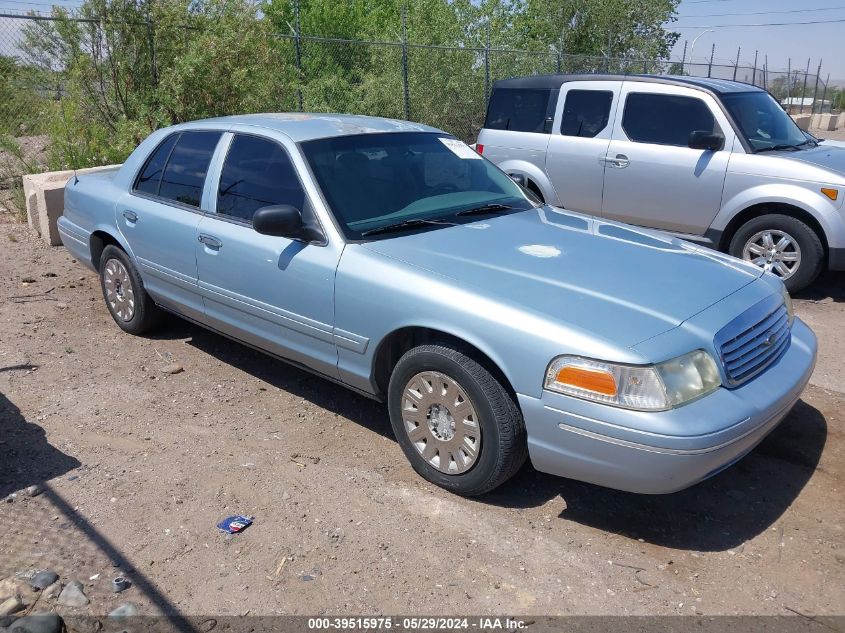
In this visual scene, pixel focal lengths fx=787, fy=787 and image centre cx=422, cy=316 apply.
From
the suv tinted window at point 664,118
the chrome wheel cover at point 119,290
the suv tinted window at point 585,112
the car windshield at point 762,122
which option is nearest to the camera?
the chrome wheel cover at point 119,290

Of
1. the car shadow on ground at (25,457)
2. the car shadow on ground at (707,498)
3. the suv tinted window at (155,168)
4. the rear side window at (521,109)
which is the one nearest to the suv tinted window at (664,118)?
the rear side window at (521,109)

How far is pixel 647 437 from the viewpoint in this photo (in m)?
3.08

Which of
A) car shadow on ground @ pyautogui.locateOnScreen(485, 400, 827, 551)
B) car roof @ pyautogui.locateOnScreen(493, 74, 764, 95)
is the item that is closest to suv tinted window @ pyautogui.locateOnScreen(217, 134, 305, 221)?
car shadow on ground @ pyautogui.locateOnScreen(485, 400, 827, 551)

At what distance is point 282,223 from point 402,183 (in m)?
0.86

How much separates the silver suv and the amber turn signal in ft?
15.0

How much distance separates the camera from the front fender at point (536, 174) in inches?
325

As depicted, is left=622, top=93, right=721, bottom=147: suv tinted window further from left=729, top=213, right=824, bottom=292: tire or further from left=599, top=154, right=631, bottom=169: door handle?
left=729, top=213, right=824, bottom=292: tire

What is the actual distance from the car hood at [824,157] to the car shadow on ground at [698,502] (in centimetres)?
358

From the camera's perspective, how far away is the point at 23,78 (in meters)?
11.3

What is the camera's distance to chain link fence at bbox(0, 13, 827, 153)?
33.8 ft

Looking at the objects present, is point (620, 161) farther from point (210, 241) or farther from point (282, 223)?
point (282, 223)

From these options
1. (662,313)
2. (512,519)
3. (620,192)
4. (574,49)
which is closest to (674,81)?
(620,192)

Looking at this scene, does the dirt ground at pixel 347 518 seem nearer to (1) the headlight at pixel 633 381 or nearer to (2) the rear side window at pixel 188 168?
(1) the headlight at pixel 633 381

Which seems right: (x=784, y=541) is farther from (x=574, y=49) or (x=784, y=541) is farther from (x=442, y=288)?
(x=574, y=49)
